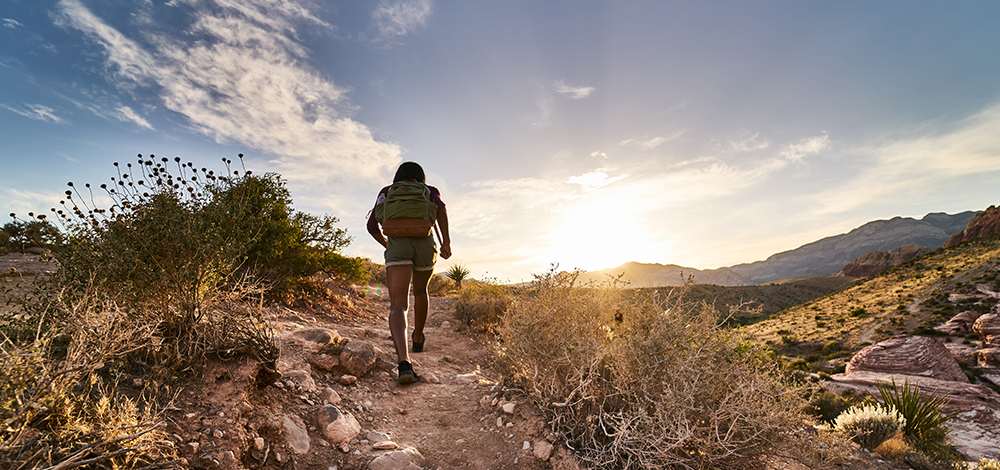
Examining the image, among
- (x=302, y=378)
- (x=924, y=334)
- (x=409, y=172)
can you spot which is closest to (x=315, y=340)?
(x=302, y=378)

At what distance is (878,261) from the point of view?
8000 cm

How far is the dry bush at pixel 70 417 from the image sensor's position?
1.32m

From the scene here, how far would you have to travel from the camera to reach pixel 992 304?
2303 cm

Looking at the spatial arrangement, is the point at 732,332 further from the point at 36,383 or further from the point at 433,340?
the point at 433,340

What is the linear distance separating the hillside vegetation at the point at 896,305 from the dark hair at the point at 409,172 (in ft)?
83.1

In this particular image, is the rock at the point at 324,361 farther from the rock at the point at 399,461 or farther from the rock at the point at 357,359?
the rock at the point at 399,461

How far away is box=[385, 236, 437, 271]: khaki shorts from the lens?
3686 mm

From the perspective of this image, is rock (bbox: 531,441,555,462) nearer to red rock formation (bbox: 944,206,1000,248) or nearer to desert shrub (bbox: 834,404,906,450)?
desert shrub (bbox: 834,404,906,450)

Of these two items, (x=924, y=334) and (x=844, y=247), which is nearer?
(x=924, y=334)

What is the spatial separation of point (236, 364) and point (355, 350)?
4.13 feet

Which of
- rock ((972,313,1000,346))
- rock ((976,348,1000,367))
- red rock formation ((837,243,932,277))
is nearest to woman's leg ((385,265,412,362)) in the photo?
rock ((976,348,1000,367))

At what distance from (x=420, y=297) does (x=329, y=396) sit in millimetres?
1414

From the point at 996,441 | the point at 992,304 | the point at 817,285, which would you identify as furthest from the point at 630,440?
the point at 817,285

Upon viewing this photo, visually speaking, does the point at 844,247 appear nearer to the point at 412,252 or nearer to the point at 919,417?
the point at 919,417
